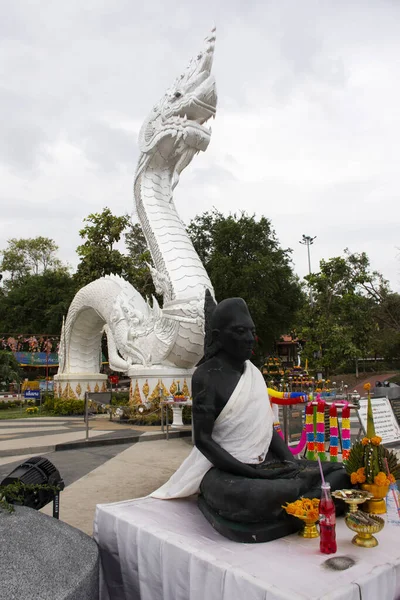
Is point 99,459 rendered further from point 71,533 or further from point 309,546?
point 309,546

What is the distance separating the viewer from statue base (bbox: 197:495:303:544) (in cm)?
222

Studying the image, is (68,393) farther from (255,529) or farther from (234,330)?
(255,529)

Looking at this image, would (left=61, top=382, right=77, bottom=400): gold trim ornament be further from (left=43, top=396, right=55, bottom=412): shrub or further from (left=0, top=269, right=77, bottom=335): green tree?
(left=0, top=269, right=77, bottom=335): green tree

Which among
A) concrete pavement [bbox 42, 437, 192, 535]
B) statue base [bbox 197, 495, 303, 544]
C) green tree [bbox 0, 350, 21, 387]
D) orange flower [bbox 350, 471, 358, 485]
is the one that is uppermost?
green tree [bbox 0, 350, 21, 387]

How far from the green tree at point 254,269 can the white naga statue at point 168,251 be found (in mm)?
8844

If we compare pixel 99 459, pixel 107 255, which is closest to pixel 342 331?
pixel 107 255

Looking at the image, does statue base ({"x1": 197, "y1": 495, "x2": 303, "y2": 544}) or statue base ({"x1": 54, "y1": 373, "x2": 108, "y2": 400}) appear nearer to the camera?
statue base ({"x1": 197, "y1": 495, "x2": 303, "y2": 544})

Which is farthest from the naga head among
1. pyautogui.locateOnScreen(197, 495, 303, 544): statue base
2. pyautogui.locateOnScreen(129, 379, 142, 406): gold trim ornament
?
pyautogui.locateOnScreen(197, 495, 303, 544): statue base

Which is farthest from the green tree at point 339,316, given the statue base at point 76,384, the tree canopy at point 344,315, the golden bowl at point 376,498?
the golden bowl at point 376,498

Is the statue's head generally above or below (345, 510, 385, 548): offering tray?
above

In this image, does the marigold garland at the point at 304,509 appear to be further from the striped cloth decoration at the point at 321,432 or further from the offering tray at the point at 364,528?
the striped cloth decoration at the point at 321,432

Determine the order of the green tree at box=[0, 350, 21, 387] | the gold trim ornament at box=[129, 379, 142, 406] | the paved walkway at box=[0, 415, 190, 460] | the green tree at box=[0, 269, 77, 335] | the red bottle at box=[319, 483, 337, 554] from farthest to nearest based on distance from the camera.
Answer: the green tree at box=[0, 269, 77, 335] < the green tree at box=[0, 350, 21, 387] < the gold trim ornament at box=[129, 379, 142, 406] < the paved walkway at box=[0, 415, 190, 460] < the red bottle at box=[319, 483, 337, 554]

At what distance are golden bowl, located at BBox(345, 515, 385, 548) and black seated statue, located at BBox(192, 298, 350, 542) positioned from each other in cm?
27

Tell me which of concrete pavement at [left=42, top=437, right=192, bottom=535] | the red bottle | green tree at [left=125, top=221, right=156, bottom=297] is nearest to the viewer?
the red bottle
